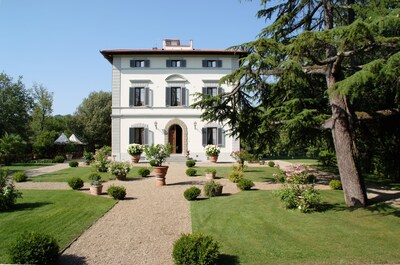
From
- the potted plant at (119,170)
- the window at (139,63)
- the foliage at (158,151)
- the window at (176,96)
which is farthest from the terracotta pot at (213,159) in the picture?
the foliage at (158,151)

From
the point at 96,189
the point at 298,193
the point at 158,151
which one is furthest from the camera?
the point at 158,151

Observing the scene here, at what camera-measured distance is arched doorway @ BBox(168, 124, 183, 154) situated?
94.0 feet

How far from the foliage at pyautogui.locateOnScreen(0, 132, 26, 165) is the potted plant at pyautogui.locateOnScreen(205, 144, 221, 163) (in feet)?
51.1

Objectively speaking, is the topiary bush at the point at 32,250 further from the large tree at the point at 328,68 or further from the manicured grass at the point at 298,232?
the large tree at the point at 328,68

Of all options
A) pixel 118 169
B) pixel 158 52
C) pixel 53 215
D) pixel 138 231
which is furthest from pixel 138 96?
pixel 138 231

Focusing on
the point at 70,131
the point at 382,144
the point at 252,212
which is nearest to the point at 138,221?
the point at 252,212

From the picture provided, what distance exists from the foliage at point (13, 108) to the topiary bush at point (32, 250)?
117 feet

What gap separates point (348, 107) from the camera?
35.0 ft

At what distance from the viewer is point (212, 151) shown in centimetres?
2645

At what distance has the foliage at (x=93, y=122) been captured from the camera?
42.8 metres

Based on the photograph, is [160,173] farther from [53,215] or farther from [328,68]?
[328,68]

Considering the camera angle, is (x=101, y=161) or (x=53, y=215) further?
(x=101, y=161)

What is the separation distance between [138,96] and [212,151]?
821 cm

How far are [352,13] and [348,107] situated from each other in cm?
347
